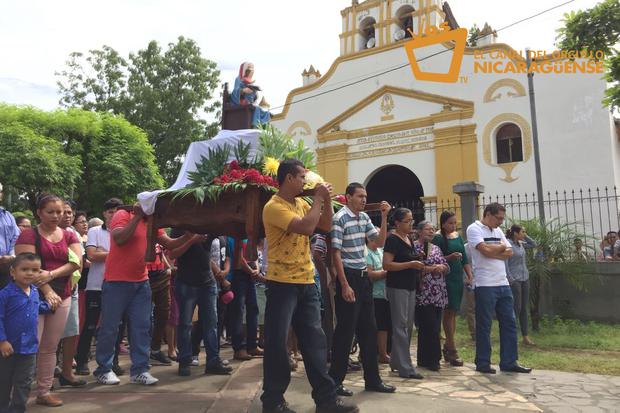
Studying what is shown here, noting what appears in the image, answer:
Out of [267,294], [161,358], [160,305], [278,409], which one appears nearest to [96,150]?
[160,305]

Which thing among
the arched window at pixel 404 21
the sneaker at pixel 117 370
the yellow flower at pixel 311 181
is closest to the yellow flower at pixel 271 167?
the yellow flower at pixel 311 181

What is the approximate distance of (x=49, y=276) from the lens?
141 inches

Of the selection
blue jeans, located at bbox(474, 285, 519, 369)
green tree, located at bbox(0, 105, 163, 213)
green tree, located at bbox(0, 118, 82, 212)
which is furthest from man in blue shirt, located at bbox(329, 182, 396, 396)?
green tree, located at bbox(0, 105, 163, 213)

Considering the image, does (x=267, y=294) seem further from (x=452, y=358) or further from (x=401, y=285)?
(x=452, y=358)

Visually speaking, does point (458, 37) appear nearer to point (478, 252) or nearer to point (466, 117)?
point (466, 117)

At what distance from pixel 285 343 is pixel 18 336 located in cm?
173

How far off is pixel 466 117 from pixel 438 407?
13579 mm

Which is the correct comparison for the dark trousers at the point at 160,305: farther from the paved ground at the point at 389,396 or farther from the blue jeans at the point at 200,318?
the blue jeans at the point at 200,318

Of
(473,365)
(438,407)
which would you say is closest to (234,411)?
(438,407)

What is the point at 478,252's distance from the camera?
5.23 metres

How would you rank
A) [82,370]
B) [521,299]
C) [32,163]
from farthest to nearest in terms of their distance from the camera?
[32,163] < [521,299] < [82,370]

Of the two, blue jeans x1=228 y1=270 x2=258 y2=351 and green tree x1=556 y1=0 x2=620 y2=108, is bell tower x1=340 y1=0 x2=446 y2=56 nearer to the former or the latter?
green tree x1=556 y1=0 x2=620 y2=108

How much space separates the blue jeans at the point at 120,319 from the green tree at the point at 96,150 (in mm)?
15297

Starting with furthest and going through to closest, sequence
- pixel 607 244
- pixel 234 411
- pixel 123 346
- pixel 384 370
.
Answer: pixel 607 244
pixel 123 346
pixel 384 370
pixel 234 411
